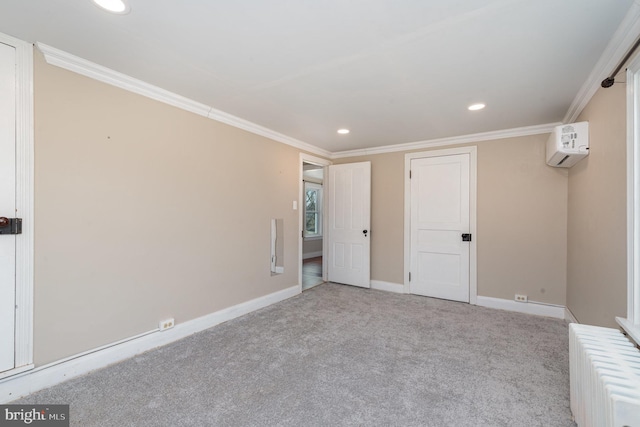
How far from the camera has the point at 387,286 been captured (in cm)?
451

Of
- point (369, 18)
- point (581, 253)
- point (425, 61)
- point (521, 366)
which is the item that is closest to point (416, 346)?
point (521, 366)

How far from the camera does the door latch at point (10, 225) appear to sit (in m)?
1.75

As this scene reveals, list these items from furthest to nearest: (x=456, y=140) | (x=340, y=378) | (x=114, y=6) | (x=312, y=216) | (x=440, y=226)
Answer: (x=312, y=216)
(x=440, y=226)
(x=456, y=140)
(x=340, y=378)
(x=114, y=6)

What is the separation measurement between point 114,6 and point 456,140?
12.9 ft

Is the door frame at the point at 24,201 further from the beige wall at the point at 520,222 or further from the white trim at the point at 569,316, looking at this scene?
the white trim at the point at 569,316

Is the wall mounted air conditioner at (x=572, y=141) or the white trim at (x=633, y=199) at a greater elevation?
the wall mounted air conditioner at (x=572, y=141)

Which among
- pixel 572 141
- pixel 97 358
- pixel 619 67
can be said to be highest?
pixel 619 67

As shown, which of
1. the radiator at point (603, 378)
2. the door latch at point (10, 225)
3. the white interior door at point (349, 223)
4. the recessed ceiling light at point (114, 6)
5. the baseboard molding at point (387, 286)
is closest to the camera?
the radiator at point (603, 378)

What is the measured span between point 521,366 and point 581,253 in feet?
4.47

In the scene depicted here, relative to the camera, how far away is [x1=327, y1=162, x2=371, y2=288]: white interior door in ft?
15.1

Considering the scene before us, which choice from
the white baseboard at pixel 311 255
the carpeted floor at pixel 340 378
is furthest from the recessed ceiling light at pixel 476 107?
the white baseboard at pixel 311 255

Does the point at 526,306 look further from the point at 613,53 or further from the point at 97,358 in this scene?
the point at 97,358

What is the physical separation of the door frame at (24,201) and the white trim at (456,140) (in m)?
3.86

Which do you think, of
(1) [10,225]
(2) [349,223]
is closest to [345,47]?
(1) [10,225]
